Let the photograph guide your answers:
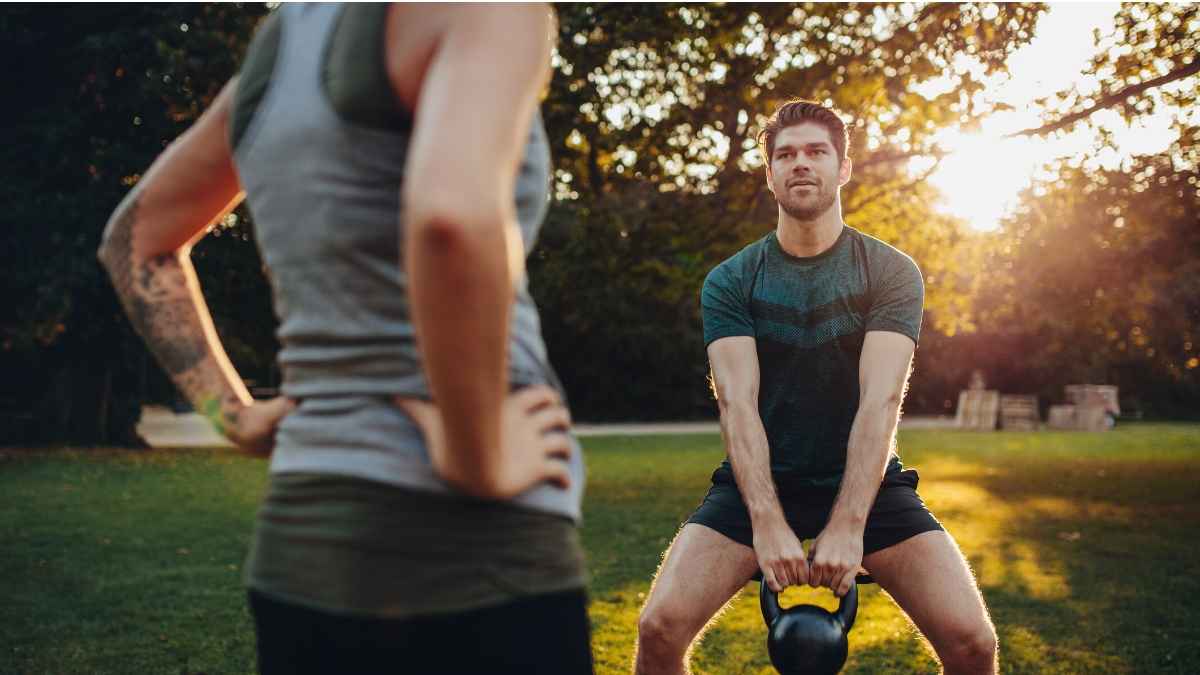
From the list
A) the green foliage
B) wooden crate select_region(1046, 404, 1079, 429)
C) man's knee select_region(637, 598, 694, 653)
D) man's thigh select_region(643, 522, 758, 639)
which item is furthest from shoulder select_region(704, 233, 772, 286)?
wooden crate select_region(1046, 404, 1079, 429)

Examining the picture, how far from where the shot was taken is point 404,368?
135cm

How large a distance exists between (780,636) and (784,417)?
0.86m

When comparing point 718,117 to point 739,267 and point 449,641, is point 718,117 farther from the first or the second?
point 449,641

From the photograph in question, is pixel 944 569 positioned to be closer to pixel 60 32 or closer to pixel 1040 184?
pixel 1040 184

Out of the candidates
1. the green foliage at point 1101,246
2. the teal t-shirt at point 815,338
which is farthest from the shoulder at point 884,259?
the green foliage at point 1101,246

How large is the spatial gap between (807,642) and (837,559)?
0.32 m

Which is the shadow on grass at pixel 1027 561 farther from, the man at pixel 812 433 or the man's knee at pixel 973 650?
the man's knee at pixel 973 650

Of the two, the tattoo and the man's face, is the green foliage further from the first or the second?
the tattoo

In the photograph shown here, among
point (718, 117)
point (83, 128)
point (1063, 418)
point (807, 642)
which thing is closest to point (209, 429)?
point (83, 128)

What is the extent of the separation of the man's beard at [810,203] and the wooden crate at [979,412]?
34726 mm

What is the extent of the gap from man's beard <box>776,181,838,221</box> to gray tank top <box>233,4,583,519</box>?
2646mm

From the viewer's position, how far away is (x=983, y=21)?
12625mm

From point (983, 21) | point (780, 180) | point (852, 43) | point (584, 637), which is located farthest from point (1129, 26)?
point (584, 637)

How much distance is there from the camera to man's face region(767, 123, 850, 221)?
3.94m
